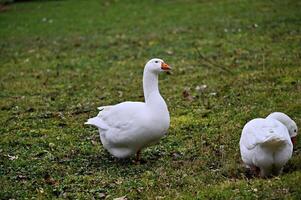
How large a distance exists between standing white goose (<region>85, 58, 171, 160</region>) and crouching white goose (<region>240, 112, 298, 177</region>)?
1.11 meters

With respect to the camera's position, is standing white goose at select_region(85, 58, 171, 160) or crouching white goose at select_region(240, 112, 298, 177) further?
standing white goose at select_region(85, 58, 171, 160)

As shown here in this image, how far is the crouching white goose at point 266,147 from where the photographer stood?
225 inches

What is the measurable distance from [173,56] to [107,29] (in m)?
5.15

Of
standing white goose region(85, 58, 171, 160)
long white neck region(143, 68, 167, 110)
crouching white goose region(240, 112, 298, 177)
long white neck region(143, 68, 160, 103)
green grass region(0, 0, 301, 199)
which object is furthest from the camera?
long white neck region(143, 68, 160, 103)

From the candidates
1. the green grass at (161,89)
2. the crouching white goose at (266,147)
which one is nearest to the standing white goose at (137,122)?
the green grass at (161,89)

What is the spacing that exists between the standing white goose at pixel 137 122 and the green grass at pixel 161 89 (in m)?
0.27

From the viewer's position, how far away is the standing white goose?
22.8ft

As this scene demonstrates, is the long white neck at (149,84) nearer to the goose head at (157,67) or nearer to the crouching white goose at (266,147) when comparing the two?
the goose head at (157,67)

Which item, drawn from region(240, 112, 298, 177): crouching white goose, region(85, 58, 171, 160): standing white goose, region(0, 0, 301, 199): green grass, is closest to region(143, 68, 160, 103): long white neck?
region(85, 58, 171, 160): standing white goose

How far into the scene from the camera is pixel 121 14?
21.8 m

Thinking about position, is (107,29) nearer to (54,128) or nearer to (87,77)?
(87,77)

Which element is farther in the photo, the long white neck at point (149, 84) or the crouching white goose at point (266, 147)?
the long white neck at point (149, 84)

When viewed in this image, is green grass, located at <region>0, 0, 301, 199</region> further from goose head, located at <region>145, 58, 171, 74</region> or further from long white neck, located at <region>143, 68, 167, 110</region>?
goose head, located at <region>145, 58, 171, 74</region>

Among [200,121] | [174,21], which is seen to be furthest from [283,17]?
[200,121]
